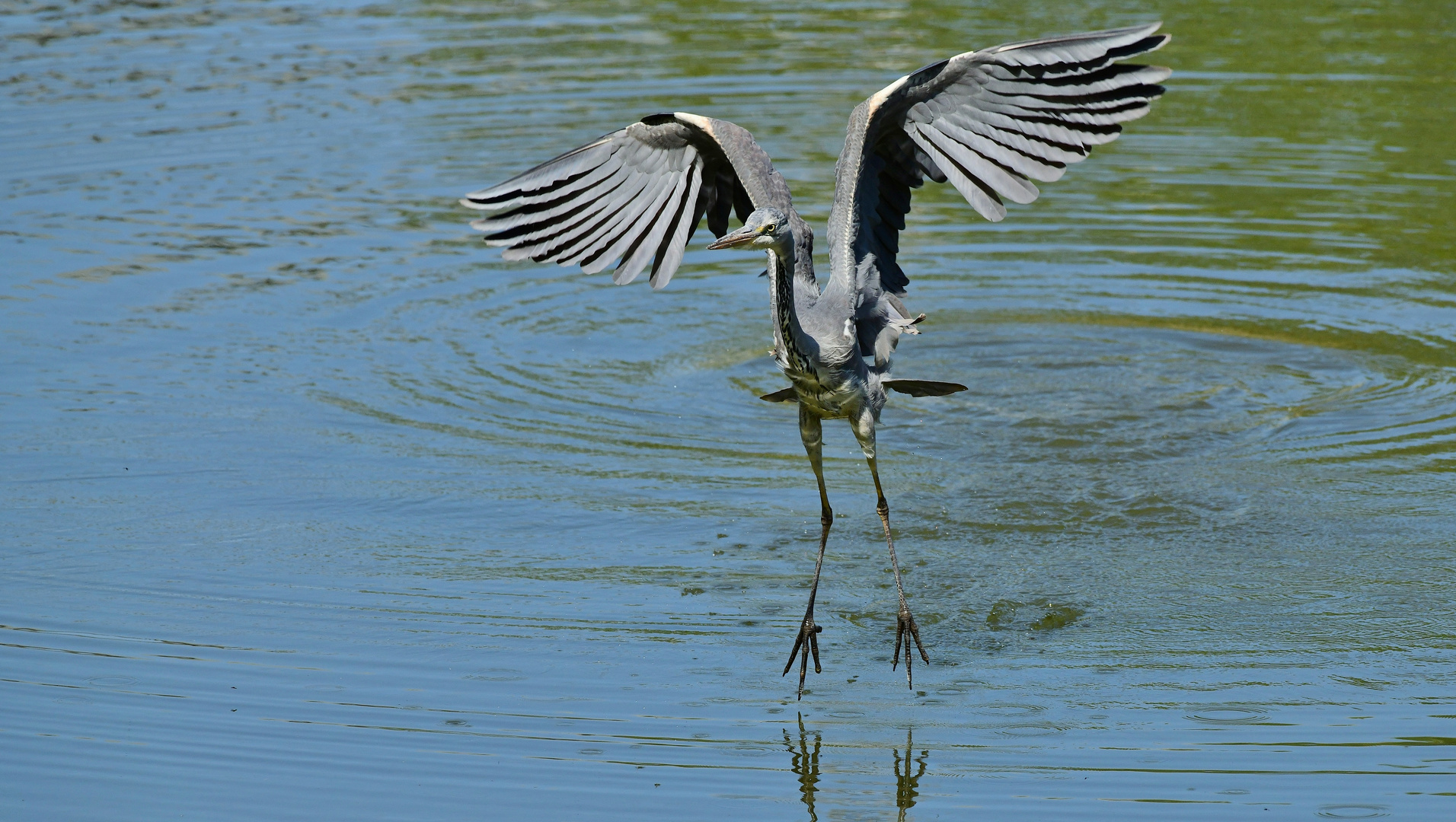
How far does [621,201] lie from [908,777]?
2.54 m

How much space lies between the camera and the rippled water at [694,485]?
4.96 metres

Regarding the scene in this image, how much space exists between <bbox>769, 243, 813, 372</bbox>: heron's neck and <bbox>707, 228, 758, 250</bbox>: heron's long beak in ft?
0.60

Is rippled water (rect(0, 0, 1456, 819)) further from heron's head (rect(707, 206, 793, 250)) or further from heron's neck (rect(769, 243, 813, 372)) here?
heron's head (rect(707, 206, 793, 250))

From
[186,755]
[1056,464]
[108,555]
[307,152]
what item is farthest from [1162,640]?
[307,152]

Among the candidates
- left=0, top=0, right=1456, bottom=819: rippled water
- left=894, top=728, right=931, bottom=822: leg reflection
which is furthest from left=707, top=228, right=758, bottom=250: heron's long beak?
left=894, top=728, right=931, bottom=822: leg reflection

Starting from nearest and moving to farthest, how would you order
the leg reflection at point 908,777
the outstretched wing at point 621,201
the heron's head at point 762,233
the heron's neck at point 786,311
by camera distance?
the leg reflection at point 908,777 < the heron's head at point 762,233 < the heron's neck at point 786,311 < the outstretched wing at point 621,201

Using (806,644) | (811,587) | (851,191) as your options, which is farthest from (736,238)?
(811,587)

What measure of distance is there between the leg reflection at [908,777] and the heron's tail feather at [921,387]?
4.24ft

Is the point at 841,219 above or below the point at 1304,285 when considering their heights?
above

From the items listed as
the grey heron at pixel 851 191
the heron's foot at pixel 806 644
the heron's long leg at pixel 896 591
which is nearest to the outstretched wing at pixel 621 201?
the grey heron at pixel 851 191

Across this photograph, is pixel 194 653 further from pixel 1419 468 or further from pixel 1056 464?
pixel 1419 468

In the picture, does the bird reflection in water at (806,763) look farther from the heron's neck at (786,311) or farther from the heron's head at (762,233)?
the heron's head at (762,233)

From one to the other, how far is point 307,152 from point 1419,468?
8.32 metres

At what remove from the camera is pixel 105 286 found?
952 centimetres
